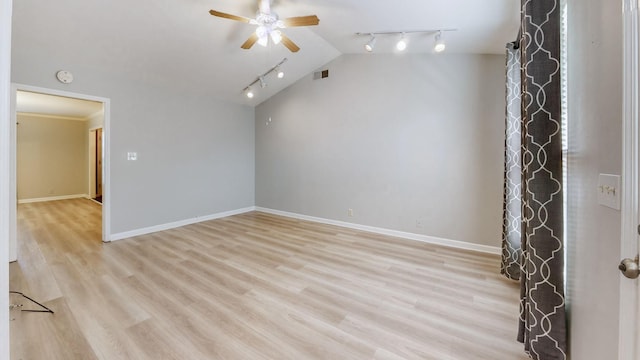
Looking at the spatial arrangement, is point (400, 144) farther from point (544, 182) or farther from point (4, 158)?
point (4, 158)

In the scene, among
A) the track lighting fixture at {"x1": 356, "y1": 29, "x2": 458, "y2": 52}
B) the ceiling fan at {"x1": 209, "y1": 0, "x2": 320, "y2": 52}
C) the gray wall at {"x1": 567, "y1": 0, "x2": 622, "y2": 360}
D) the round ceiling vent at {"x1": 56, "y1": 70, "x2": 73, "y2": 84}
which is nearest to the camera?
the gray wall at {"x1": 567, "y1": 0, "x2": 622, "y2": 360}

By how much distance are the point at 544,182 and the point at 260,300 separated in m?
2.19

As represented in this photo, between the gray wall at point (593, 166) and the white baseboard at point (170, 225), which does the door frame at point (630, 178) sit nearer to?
the gray wall at point (593, 166)

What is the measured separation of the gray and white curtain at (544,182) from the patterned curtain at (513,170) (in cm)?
111

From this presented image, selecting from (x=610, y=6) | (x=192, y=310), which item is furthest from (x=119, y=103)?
(x=610, y=6)

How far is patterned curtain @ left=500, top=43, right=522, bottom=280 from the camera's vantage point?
7.64ft

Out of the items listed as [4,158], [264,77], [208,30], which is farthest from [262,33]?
[4,158]

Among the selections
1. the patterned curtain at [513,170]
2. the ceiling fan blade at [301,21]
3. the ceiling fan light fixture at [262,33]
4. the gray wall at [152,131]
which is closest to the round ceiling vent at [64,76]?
the gray wall at [152,131]

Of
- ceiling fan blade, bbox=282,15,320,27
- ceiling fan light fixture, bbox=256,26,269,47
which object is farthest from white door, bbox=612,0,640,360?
ceiling fan light fixture, bbox=256,26,269,47

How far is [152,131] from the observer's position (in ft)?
13.2

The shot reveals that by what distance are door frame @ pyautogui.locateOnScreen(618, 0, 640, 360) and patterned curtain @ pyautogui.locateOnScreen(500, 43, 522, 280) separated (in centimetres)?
175

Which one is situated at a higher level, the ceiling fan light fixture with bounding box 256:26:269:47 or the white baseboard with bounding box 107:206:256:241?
the ceiling fan light fixture with bounding box 256:26:269:47

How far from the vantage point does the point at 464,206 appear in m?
3.35

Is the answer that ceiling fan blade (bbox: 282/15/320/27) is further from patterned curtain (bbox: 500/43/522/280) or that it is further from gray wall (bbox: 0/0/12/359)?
gray wall (bbox: 0/0/12/359)
